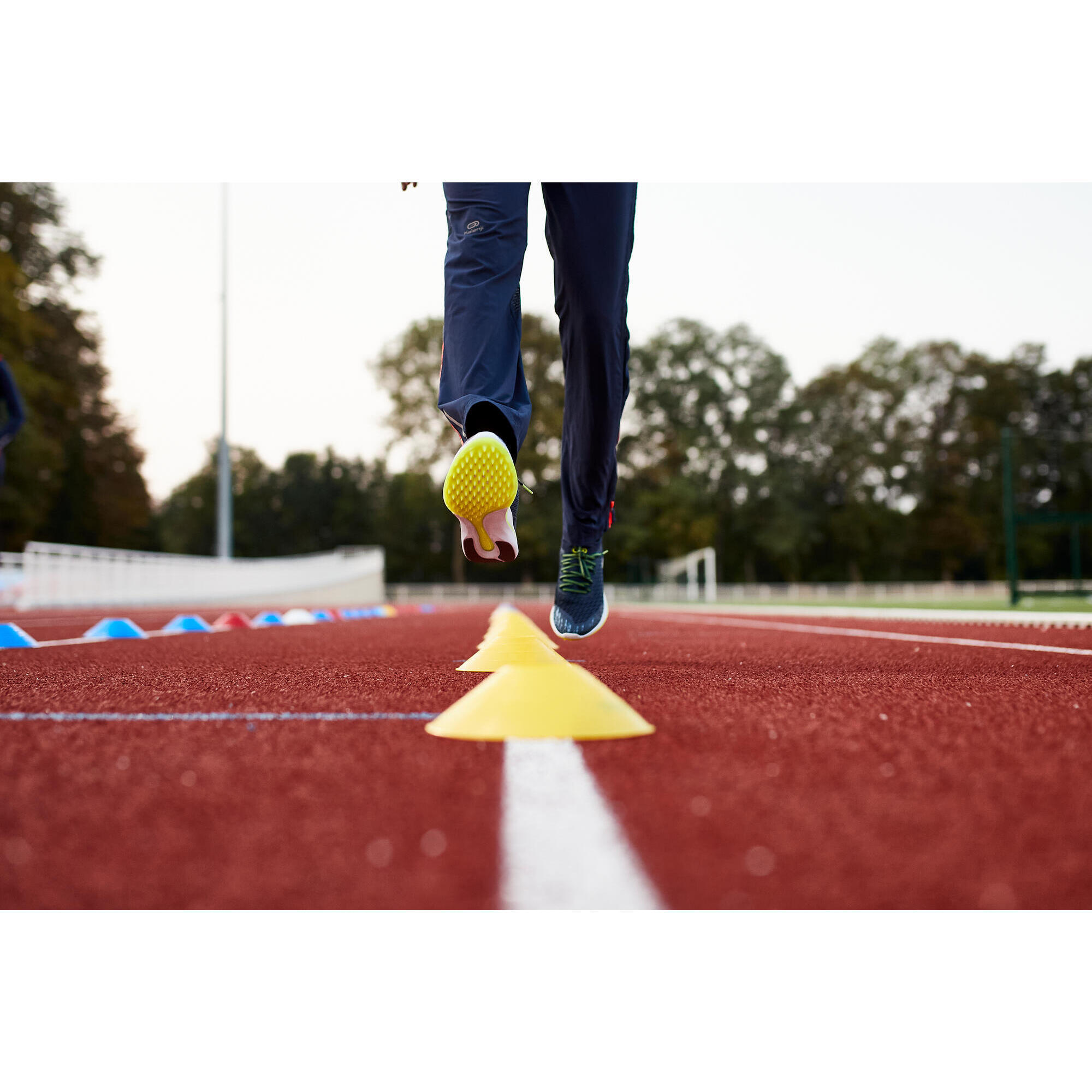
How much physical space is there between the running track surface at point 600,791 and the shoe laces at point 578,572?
1.43m

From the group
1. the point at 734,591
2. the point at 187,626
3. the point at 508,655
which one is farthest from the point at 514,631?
the point at 734,591

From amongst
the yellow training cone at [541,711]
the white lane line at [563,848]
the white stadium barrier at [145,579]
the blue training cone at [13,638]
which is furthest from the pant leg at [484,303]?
the white stadium barrier at [145,579]

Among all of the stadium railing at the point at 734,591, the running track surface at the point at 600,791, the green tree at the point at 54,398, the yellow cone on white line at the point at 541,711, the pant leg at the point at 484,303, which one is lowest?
the stadium railing at the point at 734,591

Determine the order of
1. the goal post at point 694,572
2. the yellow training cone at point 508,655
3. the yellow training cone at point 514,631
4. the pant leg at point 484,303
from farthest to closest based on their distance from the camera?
1. the goal post at point 694,572
2. the yellow training cone at point 514,631
3. the pant leg at point 484,303
4. the yellow training cone at point 508,655

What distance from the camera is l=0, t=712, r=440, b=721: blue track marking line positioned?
185 centimetres

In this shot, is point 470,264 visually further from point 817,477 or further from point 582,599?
point 817,477

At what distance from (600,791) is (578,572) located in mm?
2691

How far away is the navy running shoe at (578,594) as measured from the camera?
12.8ft

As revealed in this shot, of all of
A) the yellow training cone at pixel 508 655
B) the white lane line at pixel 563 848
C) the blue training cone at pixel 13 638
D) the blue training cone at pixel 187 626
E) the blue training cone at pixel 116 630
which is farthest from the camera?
the blue training cone at pixel 187 626

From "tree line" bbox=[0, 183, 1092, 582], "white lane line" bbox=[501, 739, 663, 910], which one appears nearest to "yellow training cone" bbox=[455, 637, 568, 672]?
"white lane line" bbox=[501, 739, 663, 910]

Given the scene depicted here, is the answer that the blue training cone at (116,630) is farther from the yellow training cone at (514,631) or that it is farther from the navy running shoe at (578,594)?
the navy running shoe at (578,594)

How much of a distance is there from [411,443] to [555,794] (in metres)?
46.2

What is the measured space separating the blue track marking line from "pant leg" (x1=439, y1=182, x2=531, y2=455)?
1142mm

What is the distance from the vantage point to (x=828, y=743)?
1569mm
